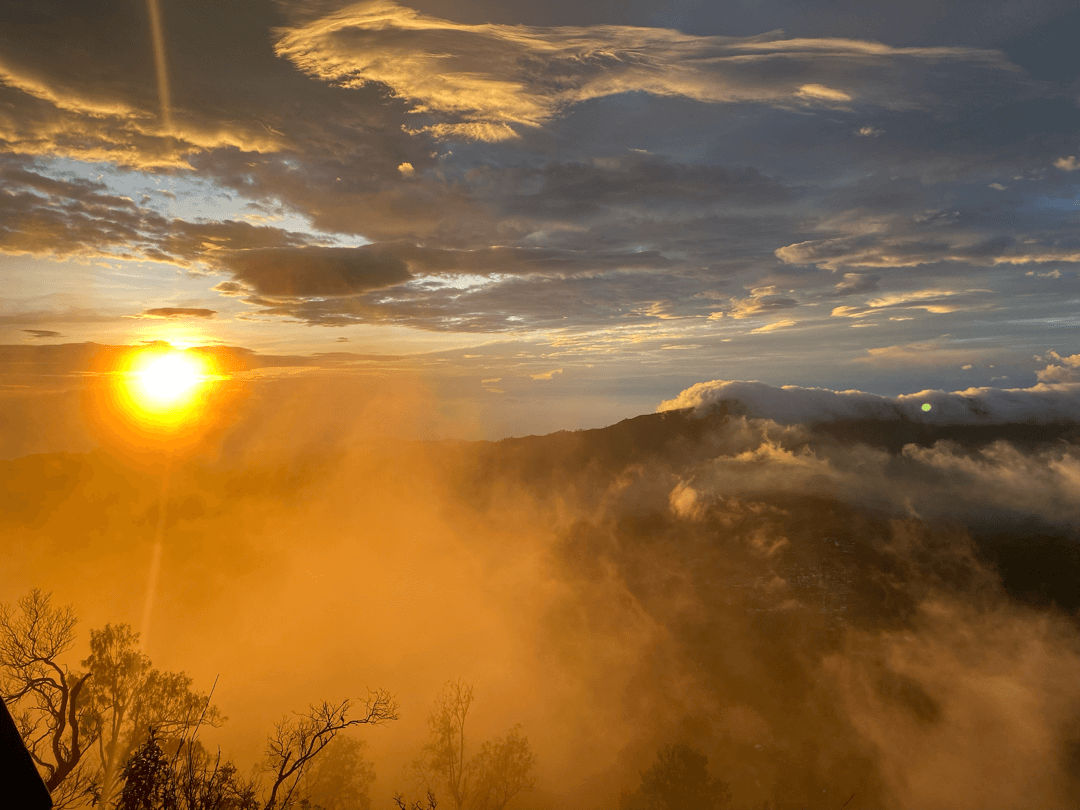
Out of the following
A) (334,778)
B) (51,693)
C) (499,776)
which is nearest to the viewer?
(51,693)

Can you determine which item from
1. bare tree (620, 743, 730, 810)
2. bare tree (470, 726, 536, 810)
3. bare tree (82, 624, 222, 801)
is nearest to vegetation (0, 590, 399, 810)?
bare tree (82, 624, 222, 801)

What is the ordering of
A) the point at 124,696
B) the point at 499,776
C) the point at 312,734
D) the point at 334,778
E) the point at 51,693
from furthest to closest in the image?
the point at 499,776
the point at 334,778
the point at 124,696
the point at 51,693
the point at 312,734

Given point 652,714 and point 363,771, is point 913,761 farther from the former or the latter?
point 363,771

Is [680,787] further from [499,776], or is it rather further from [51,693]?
[51,693]

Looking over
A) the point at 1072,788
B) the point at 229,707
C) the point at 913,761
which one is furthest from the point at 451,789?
the point at 1072,788

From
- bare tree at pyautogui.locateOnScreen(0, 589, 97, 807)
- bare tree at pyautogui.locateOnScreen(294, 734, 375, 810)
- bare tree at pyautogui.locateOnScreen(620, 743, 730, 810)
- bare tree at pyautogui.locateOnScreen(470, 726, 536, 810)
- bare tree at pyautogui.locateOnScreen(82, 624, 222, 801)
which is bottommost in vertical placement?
bare tree at pyautogui.locateOnScreen(620, 743, 730, 810)

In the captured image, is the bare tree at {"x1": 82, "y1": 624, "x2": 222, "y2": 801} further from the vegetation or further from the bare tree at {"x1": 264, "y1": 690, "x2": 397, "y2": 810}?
the bare tree at {"x1": 264, "y1": 690, "x2": 397, "y2": 810}

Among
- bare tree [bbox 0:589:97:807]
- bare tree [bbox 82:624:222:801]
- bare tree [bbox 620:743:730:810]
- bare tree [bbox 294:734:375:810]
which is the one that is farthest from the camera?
bare tree [bbox 620:743:730:810]

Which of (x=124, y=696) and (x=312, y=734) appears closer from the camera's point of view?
(x=312, y=734)

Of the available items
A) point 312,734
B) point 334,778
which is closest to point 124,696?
point 312,734

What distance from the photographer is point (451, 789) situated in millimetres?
86875

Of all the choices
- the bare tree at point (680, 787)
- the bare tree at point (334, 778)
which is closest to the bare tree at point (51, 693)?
the bare tree at point (334, 778)

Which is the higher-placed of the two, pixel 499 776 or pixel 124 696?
pixel 124 696

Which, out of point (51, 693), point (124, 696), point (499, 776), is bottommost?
point (499, 776)
